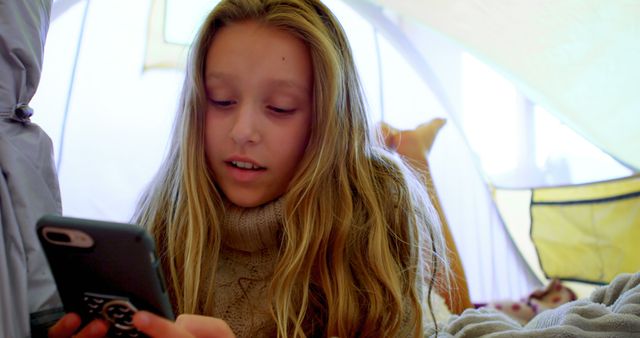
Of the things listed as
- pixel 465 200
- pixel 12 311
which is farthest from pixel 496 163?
pixel 12 311

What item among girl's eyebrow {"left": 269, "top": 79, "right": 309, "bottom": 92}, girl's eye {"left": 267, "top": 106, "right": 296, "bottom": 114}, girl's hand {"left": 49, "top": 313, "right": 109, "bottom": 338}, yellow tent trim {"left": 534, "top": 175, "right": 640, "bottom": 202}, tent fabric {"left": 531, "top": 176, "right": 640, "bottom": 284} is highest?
girl's eyebrow {"left": 269, "top": 79, "right": 309, "bottom": 92}

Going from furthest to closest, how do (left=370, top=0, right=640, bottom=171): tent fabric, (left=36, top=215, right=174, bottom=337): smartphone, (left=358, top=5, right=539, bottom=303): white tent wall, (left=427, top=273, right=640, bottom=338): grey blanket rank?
(left=358, top=5, right=539, bottom=303): white tent wall < (left=370, top=0, right=640, bottom=171): tent fabric < (left=427, top=273, right=640, bottom=338): grey blanket < (left=36, top=215, right=174, bottom=337): smartphone

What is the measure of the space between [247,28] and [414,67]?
3.93ft

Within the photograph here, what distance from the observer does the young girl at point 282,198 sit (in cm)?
82

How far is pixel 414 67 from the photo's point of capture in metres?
1.98

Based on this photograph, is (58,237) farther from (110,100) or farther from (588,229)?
(588,229)

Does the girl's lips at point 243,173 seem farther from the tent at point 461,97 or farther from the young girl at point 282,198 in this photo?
the tent at point 461,97

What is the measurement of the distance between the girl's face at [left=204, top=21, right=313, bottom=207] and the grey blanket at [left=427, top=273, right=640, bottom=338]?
1.16 ft

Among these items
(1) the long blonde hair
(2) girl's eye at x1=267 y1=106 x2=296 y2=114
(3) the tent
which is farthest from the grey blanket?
(3) the tent

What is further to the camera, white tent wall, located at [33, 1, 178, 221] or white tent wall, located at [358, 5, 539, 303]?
white tent wall, located at [358, 5, 539, 303]

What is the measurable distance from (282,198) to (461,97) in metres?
1.26

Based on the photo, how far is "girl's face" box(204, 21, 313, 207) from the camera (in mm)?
801

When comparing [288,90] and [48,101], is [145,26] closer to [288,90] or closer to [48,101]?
[48,101]

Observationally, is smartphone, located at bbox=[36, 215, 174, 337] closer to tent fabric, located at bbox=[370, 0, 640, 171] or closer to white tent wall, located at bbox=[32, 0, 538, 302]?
white tent wall, located at bbox=[32, 0, 538, 302]
